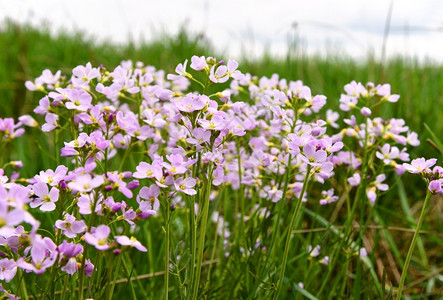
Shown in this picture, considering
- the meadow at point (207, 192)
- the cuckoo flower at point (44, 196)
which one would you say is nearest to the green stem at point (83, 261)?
the meadow at point (207, 192)

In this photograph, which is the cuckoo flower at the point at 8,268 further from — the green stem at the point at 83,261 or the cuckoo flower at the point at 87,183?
the cuckoo flower at the point at 87,183

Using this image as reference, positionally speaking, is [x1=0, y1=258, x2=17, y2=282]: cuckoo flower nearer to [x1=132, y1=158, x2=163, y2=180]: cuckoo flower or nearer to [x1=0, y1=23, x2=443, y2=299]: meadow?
[x1=0, y1=23, x2=443, y2=299]: meadow

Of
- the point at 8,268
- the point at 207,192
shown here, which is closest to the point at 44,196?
the point at 8,268

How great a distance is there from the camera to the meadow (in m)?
1.20

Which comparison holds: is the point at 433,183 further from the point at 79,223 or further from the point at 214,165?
the point at 79,223

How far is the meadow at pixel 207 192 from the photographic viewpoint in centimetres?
120

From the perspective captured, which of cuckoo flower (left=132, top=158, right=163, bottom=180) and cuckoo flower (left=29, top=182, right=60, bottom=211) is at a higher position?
cuckoo flower (left=132, top=158, right=163, bottom=180)

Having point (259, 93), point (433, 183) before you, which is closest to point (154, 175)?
point (433, 183)

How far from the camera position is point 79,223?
3.84 feet

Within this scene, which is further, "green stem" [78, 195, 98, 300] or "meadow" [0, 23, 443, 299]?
"meadow" [0, 23, 443, 299]

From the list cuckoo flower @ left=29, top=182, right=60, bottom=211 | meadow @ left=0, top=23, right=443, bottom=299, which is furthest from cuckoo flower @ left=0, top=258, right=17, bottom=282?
cuckoo flower @ left=29, top=182, right=60, bottom=211

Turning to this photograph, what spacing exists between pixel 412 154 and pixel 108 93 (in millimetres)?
2292

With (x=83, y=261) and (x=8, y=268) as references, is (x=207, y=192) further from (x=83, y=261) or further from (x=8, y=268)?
(x=8, y=268)

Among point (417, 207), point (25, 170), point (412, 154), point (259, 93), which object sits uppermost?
point (259, 93)
